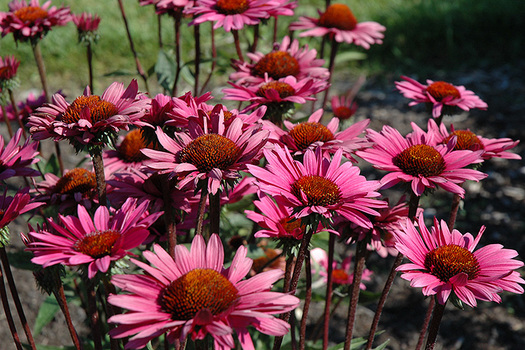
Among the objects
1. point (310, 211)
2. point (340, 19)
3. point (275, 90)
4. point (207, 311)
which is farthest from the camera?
point (340, 19)

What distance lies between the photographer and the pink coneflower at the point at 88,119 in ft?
3.31

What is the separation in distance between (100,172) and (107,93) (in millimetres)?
185

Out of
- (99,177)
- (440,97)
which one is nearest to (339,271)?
(440,97)

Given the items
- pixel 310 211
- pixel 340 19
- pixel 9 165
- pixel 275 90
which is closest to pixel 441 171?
pixel 310 211

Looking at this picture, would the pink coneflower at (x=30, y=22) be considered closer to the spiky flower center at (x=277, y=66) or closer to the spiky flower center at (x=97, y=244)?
the spiky flower center at (x=277, y=66)

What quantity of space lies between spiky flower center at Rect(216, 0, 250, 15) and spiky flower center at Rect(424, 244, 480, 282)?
102 cm

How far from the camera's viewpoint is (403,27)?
4957mm

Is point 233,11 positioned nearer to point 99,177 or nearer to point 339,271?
point 99,177

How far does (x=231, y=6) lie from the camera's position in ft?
5.36

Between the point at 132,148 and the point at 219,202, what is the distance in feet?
1.59

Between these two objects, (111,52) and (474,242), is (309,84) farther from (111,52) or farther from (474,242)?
(111,52)

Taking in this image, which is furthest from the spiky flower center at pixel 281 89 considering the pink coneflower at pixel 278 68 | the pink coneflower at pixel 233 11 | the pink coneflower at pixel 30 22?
the pink coneflower at pixel 30 22

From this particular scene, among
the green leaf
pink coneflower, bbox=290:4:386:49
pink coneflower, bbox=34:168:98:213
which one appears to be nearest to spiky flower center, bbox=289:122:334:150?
pink coneflower, bbox=34:168:98:213

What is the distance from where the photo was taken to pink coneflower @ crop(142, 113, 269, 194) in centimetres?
98
